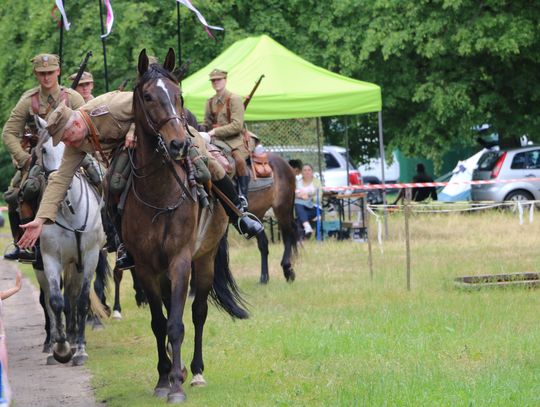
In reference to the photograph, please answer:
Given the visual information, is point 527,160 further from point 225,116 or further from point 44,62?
point 44,62

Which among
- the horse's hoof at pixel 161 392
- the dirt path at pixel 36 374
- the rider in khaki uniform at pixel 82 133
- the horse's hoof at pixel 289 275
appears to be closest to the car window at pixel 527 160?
the horse's hoof at pixel 289 275

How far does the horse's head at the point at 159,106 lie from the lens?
889 centimetres

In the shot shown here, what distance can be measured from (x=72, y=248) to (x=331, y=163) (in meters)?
25.1

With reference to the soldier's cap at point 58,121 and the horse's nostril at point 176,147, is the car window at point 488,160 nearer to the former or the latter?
the soldier's cap at point 58,121

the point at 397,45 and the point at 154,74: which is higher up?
the point at 397,45

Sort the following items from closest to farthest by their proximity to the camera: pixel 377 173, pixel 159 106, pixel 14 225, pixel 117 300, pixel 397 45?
1. pixel 159 106
2. pixel 14 225
3. pixel 117 300
4. pixel 397 45
5. pixel 377 173

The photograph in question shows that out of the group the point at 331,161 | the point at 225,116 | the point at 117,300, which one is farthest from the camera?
the point at 331,161

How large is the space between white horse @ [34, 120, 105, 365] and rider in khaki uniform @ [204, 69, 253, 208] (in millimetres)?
4055

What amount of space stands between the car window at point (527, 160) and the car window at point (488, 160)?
21.1 inches

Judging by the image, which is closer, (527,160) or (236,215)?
(236,215)

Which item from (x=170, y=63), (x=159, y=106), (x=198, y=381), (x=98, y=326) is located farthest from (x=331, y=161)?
(x=159, y=106)

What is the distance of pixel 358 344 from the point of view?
36.1ft

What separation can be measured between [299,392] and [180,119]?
2.14 m

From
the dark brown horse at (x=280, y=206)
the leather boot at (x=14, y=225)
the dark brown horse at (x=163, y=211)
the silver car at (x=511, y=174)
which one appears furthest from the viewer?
the silver car at (x=511, y=174)
